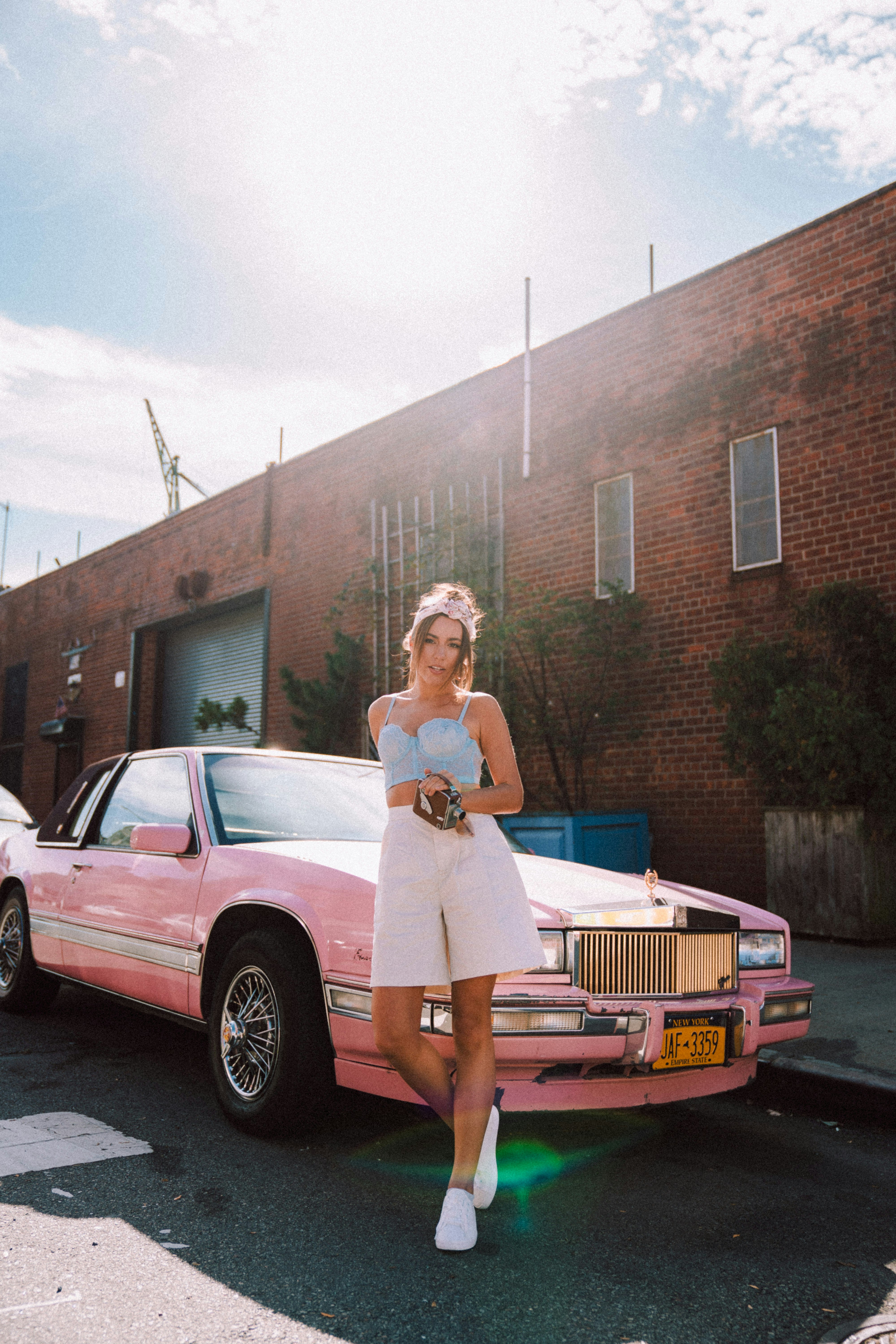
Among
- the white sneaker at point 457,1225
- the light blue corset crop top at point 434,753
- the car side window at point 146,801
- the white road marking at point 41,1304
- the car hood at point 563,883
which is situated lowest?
the white road marking at point 41,1304

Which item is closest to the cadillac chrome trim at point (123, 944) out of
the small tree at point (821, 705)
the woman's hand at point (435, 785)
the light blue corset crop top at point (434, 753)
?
the light blue corset crop top at point (434, 753)

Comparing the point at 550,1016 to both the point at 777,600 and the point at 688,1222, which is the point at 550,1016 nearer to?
the point at 688,1222

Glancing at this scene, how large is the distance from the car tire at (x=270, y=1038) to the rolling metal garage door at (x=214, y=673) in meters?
12.9

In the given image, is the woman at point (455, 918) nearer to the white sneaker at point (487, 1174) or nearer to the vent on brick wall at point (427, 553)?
the white sneaker at point (487, 1174)

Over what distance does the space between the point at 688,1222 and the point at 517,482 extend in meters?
9.84

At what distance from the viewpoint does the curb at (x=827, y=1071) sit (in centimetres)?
429

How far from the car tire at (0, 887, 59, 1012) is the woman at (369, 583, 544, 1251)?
3.30 meters

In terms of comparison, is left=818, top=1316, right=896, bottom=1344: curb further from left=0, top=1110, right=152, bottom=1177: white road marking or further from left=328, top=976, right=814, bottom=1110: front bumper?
left=0, top=1110, right=152, bottom=1177: white road marking

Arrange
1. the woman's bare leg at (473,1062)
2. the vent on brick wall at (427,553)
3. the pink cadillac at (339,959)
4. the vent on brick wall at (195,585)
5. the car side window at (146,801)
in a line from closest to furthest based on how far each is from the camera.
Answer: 1. the woman's bare leg at (473,1062)
2. the pink cadillac at (339,959)
3. the car side window at (146,801)
4. the vent on brick wall at (427,553)
5. the vent on brick wall at (195,585)

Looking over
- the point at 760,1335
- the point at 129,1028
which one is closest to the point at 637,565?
the point at 129,1028

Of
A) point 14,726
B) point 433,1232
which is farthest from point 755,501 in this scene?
point 14,726

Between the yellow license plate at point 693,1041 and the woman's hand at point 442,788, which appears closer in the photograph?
the woman's hand at point 442,788

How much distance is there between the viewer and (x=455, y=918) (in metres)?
2.84

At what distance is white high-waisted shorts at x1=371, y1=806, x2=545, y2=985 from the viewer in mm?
2820
